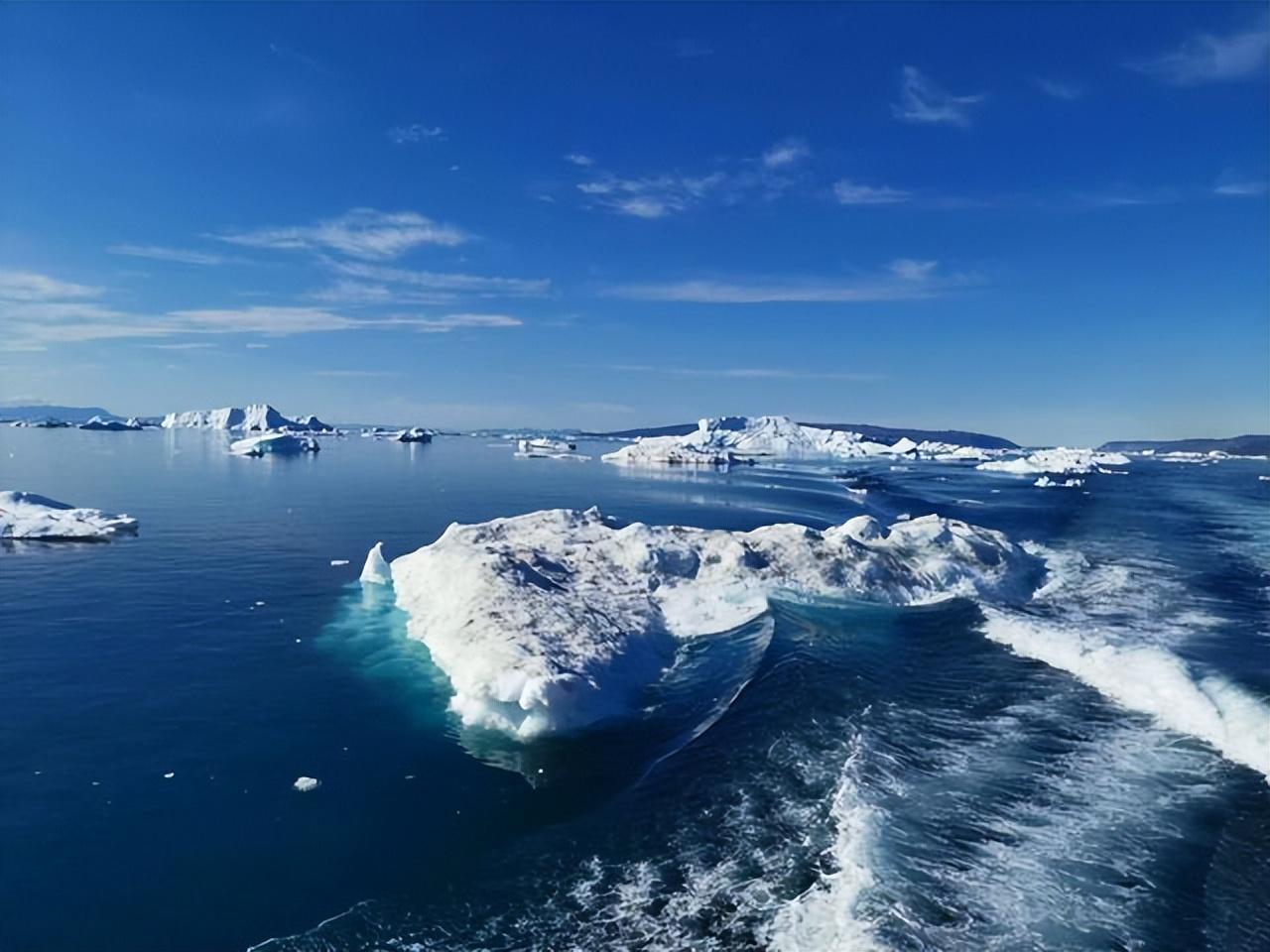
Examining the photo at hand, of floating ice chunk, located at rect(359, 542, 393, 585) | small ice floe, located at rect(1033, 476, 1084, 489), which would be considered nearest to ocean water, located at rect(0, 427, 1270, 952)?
floating ice chunk, located at rect(359, 542, 393, 585)

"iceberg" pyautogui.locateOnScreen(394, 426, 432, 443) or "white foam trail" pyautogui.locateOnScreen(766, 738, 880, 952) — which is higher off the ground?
"iceberg" pyautogui.locateOnScreen(394, 426, 432, 443)

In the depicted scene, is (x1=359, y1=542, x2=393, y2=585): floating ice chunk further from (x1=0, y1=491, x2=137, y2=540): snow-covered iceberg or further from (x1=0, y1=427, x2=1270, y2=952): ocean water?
(x1=0, y1=491, x2=137, y2=540): snow-covered iceberg

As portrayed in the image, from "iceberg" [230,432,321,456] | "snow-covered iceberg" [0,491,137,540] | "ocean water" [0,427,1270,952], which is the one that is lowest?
"ocean water" [0,427,1270,952]

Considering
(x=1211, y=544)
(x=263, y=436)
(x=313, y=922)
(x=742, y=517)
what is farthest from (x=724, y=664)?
(x=263, y=436)

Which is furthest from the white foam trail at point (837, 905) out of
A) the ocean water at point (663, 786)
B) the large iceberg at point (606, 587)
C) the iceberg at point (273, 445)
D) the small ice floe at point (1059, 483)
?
the iceberg at point (273, 445)

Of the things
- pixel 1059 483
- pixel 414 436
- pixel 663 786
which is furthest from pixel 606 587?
pixel 414 436

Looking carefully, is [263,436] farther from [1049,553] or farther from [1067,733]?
[1067,733]
